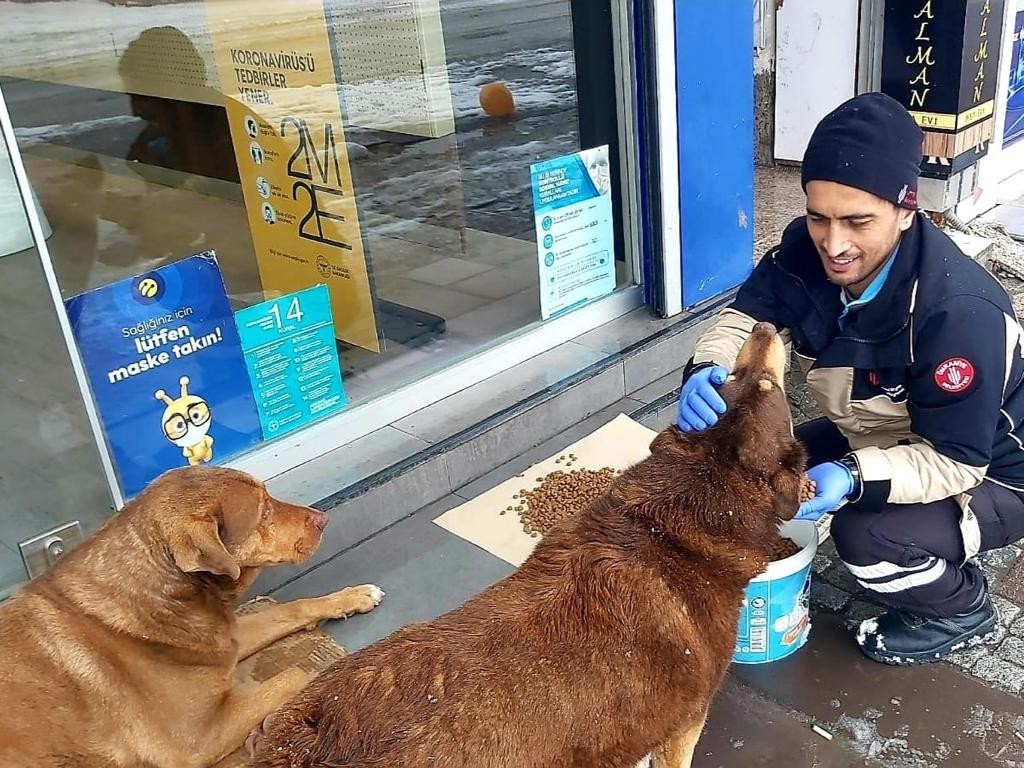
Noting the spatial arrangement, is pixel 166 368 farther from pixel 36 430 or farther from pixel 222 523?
pixel 222 523

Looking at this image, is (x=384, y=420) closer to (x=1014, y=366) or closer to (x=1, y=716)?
(x=1, y=716)

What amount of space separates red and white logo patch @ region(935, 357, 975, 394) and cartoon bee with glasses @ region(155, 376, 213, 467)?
2.81 meters

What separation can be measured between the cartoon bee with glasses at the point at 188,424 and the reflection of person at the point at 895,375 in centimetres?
206

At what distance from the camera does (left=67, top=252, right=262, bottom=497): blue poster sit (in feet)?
11.4

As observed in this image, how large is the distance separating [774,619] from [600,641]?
120cm

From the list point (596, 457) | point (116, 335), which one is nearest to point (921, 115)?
point (596, 457)

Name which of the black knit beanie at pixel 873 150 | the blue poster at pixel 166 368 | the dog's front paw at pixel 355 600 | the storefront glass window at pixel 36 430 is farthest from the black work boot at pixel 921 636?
the storefront glass window at pixel 36 430

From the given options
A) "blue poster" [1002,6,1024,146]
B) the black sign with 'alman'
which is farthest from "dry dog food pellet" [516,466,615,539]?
"blue poster" [1002,6,1024,146]

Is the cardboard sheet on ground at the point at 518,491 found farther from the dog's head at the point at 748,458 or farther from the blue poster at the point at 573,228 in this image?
the dog's head at the point at 748,458

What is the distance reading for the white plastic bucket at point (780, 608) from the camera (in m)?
2.91

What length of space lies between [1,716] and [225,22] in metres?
3.37

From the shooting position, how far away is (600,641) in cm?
208

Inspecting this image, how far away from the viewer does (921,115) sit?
20.2ft

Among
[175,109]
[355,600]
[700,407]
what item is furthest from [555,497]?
[175,109]
